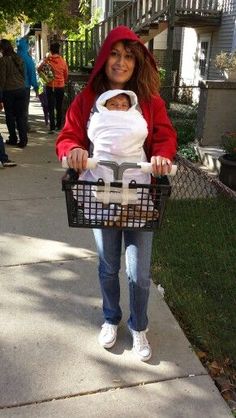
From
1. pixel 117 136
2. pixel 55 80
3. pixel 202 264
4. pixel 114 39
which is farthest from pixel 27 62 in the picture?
pixel 117 136

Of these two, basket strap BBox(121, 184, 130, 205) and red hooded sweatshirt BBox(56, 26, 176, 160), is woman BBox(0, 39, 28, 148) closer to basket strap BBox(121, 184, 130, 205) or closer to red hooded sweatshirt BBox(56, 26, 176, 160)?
→ red hooded sweatshirt BBox(56, 26, 176, 160)

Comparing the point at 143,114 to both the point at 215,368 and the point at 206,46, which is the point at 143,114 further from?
the point at 206,46

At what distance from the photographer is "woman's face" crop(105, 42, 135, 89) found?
88.6 inches

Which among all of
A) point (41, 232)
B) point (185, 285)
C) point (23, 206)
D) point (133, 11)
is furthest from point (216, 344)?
point (133, 11)

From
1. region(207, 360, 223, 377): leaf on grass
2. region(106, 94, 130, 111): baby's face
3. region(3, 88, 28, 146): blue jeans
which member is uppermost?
region(106, 94, 130, 111): baby's face

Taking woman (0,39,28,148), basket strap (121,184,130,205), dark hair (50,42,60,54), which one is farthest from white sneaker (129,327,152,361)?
dark hair (50,42,60,54)

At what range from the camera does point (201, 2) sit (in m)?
13.4

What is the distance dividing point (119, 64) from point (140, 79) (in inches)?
5.1

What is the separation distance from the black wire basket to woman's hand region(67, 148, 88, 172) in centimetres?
6

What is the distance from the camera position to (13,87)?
24.7 feet

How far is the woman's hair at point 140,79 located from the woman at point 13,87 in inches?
215

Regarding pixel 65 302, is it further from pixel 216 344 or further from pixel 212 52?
pixel 212 52

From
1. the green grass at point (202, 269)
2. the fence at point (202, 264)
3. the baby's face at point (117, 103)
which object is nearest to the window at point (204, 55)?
the fence at point (202, 264)

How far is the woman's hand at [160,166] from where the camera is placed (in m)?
2.04
